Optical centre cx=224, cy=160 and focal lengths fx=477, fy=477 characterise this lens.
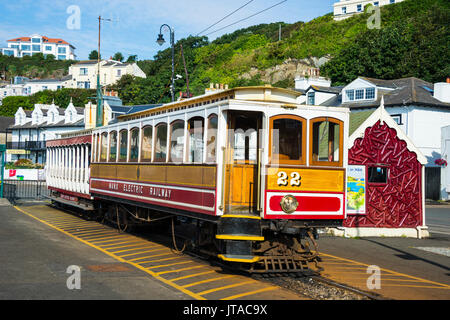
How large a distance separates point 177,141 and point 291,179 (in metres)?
3.30

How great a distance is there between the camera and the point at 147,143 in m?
13.3

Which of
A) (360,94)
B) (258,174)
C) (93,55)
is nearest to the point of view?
(258,174)

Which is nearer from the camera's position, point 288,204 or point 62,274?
point 62,274

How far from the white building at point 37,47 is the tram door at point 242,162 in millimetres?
183755

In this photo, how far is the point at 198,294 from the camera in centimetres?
804

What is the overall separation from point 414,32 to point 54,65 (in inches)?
4563

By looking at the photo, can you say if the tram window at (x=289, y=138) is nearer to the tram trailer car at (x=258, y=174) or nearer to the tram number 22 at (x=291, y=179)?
the tram trailer car at (x=258, y=174)

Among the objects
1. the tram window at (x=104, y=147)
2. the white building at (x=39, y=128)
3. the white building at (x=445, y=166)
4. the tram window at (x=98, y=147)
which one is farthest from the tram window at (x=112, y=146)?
the white building at (x=39, y=128)

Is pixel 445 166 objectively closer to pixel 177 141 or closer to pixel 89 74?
pixel 177 141

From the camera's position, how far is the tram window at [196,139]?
10469 mm

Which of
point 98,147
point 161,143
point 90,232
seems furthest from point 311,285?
point 98,147

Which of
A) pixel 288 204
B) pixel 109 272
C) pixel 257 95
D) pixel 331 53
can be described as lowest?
pixel 109 272

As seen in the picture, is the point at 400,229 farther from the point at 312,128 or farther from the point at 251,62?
the point at 251,62

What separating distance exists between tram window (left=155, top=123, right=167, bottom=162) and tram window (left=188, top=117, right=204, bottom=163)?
4.42ft
